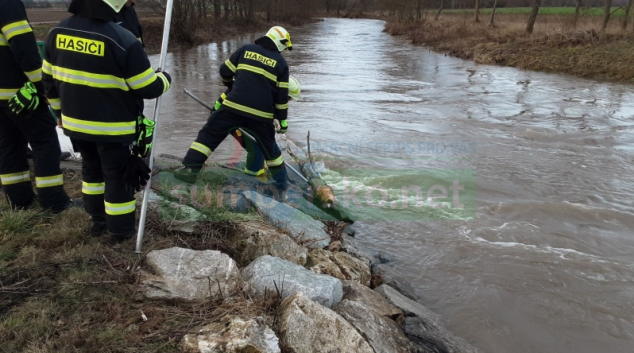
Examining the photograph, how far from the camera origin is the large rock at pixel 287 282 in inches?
113

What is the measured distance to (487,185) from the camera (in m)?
6.93

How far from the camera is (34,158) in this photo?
360cm

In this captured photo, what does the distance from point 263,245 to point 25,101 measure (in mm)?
2022

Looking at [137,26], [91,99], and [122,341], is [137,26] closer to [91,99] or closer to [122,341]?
[91,99]

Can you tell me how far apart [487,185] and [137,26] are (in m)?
5.32

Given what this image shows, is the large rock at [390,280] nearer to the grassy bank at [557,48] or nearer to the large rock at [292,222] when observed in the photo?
the large rock at [292,222]

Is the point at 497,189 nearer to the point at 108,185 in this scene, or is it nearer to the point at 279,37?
the point at 279,37

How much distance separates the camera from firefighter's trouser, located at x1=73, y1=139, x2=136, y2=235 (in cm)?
311

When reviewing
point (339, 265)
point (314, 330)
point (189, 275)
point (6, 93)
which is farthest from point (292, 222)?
point (6, 93)

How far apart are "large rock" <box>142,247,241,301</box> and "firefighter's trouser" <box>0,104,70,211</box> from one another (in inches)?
49.3

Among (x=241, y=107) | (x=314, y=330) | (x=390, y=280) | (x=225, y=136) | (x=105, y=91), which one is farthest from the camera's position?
(x=225, y=136)

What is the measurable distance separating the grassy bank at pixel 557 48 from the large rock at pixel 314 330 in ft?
56.7

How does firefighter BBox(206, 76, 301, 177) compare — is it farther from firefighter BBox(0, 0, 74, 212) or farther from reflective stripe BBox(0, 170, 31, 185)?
reflective stripe BBox(0, 170, 31, 185)

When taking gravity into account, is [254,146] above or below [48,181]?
below
